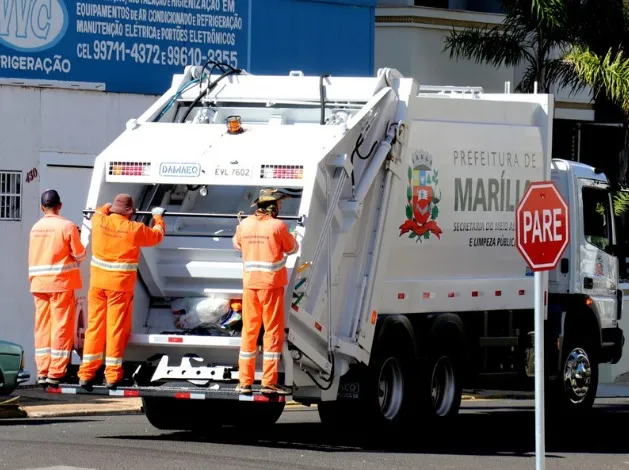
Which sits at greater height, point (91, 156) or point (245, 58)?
point (245, 58)

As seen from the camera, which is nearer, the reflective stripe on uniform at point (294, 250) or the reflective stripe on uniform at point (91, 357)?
the reflective stripe on uniform at point (294, 250)

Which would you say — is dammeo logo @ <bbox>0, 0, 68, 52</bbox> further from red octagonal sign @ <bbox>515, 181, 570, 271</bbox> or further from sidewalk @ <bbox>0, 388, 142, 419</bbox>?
red octagonal sign @ <bbox>515, 181, 570, 271</bbox>

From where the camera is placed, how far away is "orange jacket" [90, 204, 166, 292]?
12859 millimetres

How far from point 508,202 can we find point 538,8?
7828 millimetres

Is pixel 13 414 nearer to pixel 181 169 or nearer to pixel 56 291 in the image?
pixel 56 291

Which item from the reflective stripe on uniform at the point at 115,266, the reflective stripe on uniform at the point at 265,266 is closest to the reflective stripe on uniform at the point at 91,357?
the reflective stripe on uniform at the point at 115,266

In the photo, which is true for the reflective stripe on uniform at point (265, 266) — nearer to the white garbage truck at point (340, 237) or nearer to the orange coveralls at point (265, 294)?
the orange coveralls at point (265, 294)

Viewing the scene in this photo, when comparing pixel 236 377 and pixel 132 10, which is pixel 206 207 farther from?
pixel 132 10

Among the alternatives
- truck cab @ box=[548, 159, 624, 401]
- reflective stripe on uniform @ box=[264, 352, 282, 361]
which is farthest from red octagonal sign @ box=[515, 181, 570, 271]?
truck cab @ box=[548, 159, 624, 401]

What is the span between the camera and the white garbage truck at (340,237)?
42.6 feet

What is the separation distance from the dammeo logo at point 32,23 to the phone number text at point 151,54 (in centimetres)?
38

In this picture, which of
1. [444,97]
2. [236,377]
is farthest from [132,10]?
[236,377]

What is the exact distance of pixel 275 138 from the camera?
13.4m

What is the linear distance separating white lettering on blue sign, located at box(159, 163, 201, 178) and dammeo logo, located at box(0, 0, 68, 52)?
5990 mm
